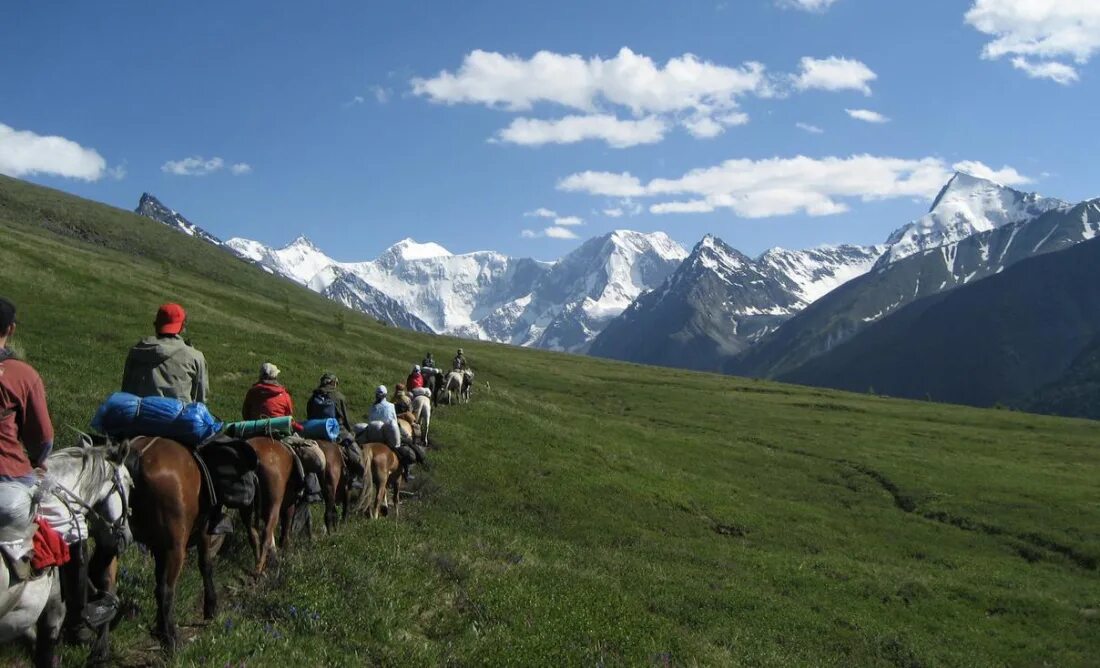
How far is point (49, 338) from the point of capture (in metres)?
35.7

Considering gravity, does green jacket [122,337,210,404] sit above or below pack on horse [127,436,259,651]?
above

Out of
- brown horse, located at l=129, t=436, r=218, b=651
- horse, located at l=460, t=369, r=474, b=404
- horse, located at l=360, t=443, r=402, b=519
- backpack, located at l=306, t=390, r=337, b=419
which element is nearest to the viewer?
brown horse, located at l=129, t=436, r=218, b=651

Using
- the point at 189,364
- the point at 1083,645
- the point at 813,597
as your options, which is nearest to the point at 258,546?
the point at 189,364

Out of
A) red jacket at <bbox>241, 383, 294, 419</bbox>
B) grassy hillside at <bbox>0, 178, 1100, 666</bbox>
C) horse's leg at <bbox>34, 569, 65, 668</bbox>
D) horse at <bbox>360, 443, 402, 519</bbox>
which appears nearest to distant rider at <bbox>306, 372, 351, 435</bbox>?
horse at <bbox>360, 443, 402, 519</bbox>

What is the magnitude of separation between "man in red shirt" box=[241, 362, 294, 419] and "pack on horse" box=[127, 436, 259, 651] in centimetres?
574

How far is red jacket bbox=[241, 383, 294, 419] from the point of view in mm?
17234

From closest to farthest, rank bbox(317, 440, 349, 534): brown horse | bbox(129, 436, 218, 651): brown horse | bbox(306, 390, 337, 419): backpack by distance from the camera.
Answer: bbox(129, 436, 218, 651): brown horse, bbox(317, 440, 349, 534): brown horse, bbox(306, 390, 337, 419): backpack

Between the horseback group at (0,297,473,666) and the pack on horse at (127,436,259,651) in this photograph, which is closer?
the horseback group at (0,297,473,666)

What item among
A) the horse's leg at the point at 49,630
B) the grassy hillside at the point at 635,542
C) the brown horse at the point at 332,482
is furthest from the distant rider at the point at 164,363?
the brown horse at the point at 332,482

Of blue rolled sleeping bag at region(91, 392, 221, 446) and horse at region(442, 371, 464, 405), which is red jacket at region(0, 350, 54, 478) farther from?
horse at region(442, 371, 464, 405)

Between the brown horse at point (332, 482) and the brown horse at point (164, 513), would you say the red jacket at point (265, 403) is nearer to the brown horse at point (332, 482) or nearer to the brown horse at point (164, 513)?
Answer: the brown horse at point (332, 482)

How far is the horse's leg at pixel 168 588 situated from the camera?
9938 millimetres

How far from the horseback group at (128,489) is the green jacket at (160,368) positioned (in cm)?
2

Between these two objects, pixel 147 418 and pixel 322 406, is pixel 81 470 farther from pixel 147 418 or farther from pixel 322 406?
pixel 322 406
